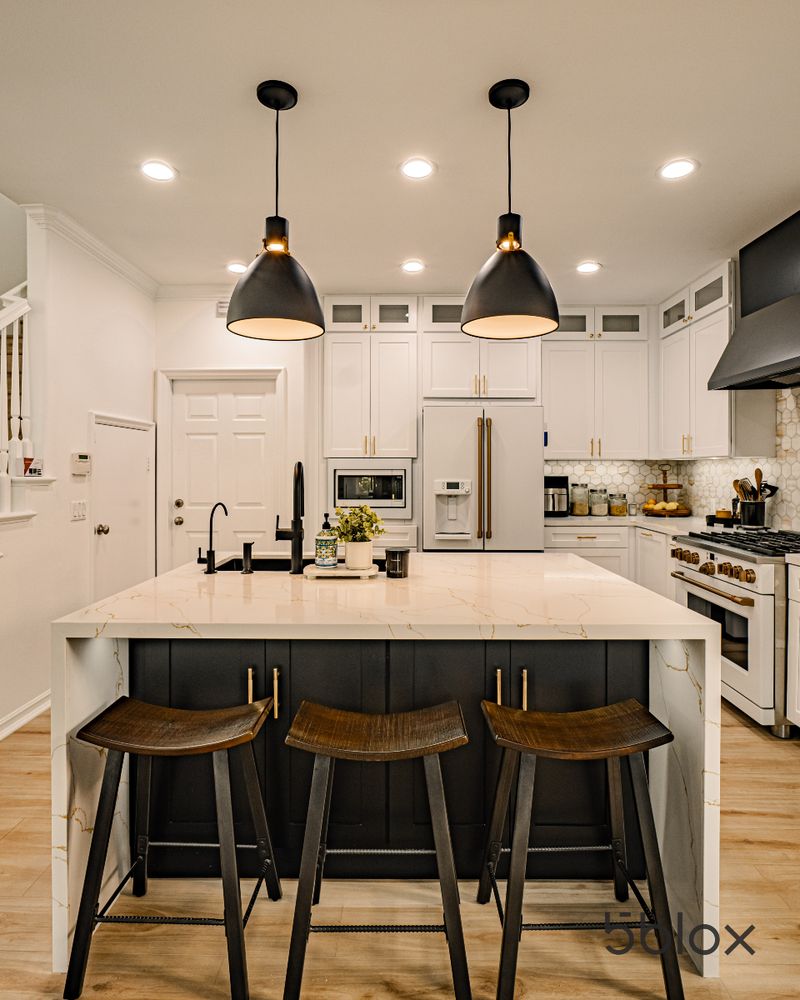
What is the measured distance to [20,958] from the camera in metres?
1.71

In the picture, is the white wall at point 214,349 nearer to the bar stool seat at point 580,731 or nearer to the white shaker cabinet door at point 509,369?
the white shaker cabinet door at point 509,369

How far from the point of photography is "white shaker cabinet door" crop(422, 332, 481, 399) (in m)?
4.94

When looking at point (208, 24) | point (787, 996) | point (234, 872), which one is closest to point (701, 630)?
point (787, 996)

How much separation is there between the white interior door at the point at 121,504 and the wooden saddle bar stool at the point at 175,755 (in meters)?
2.59

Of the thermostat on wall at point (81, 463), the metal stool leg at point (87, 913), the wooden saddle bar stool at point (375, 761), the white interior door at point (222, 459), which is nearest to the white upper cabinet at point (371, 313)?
the white interior door at point (222, 459)

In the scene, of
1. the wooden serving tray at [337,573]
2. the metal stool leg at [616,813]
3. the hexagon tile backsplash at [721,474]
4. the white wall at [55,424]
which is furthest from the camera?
the hexagon tile backsplash at [721,474]

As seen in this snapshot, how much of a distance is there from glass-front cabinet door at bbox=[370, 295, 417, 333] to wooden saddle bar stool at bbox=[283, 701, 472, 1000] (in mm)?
3772

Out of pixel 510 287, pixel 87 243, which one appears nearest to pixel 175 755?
pixel 510 287

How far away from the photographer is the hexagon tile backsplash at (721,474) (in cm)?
395

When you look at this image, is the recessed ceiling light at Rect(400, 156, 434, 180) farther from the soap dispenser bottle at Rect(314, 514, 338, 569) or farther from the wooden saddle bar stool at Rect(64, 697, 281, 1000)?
the wooden saddle bar stool at Rect(64, 697, 281, 1000)

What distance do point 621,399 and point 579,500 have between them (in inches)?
35.2

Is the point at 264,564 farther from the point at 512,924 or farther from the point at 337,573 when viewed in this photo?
the point at 512,924

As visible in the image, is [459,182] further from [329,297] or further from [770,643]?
[770,643]

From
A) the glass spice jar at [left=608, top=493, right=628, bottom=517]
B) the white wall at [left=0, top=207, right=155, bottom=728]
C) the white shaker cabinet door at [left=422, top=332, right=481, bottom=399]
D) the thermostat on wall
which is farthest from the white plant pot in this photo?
the glass spice jar at [left=608, top=493, right=628, bottom=517]
